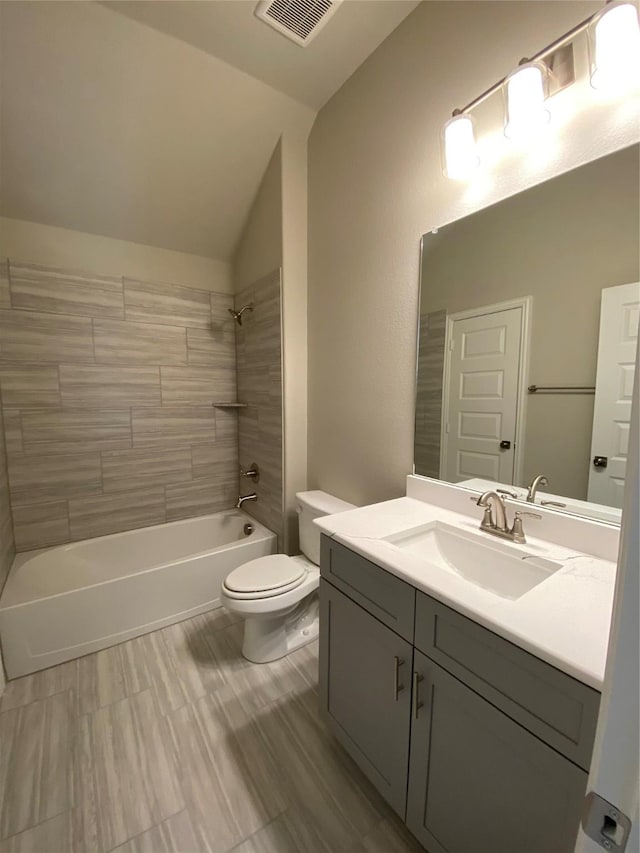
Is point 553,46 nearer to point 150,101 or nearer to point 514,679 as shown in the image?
point 514,679

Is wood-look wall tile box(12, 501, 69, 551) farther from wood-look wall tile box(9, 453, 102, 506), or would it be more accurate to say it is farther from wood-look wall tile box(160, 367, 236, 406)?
wood-look wall tile box(160, 367, 236, 406)

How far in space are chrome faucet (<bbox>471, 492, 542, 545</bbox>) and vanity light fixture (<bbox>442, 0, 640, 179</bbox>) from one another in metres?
1.16

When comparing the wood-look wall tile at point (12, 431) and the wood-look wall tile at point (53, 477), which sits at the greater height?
the wood-look wall tile at point (12, 431)

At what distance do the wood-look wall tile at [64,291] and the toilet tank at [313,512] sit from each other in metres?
1.74

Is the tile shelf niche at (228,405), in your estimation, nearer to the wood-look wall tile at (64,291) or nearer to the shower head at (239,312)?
the shower head at (239,312)

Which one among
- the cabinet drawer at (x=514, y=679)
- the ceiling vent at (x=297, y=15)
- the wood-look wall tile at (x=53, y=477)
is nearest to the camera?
the cabinet drawer at (x=514, y=679)

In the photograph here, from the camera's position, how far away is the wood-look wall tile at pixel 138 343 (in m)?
2.28

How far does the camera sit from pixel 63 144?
177 centimetres

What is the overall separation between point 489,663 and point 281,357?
5.83ft

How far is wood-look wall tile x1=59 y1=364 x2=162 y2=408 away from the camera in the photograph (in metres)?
2.20

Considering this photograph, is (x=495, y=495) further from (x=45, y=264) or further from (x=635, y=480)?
(x=45, y=264)

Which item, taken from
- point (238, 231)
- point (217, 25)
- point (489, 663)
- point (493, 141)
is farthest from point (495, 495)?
point (238, 231)

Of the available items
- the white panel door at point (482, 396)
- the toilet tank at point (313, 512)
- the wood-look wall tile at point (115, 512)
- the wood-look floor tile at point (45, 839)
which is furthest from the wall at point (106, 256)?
the wood-look floor tile at point (45, 839)

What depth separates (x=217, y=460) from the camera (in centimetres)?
276
